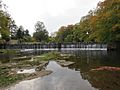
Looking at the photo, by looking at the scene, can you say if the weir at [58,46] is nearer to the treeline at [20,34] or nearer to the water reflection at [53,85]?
the treeline at [20,34]

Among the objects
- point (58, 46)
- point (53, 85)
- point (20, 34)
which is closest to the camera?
point (53, 85)

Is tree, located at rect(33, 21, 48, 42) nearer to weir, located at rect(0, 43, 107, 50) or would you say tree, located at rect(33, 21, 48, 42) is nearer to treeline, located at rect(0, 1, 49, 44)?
treeline, located at rect(0, 1, 49, 44)

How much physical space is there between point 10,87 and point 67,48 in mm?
56427

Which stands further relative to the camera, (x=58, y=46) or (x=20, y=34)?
(x=20, y=34)

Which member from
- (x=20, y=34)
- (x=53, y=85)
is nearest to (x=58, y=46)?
(x=20, y=34)

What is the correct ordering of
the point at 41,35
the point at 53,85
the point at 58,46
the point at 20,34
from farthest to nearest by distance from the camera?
the point at 41,35
the point at 20,34
the point at 58,46
the point at 53,85

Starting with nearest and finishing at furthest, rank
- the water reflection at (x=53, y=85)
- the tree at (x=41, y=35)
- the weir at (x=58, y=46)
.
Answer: the water reflection at (x=53, y=85)
the weir at (x=58, y=46)
the tree at (x=41, y=35)

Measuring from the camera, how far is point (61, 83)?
679 inches

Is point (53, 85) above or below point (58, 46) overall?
below

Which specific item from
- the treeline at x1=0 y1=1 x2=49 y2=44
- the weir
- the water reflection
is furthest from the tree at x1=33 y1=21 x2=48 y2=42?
the water reflection

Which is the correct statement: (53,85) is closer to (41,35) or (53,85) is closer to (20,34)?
(20,34)

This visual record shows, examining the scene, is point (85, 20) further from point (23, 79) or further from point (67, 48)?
point (23, 79)

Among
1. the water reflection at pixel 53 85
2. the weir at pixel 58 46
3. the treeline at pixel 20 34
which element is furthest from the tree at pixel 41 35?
the water reflection at pixel 53 85

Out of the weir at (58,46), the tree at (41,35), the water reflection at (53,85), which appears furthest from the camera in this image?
the tree at (41,35)
